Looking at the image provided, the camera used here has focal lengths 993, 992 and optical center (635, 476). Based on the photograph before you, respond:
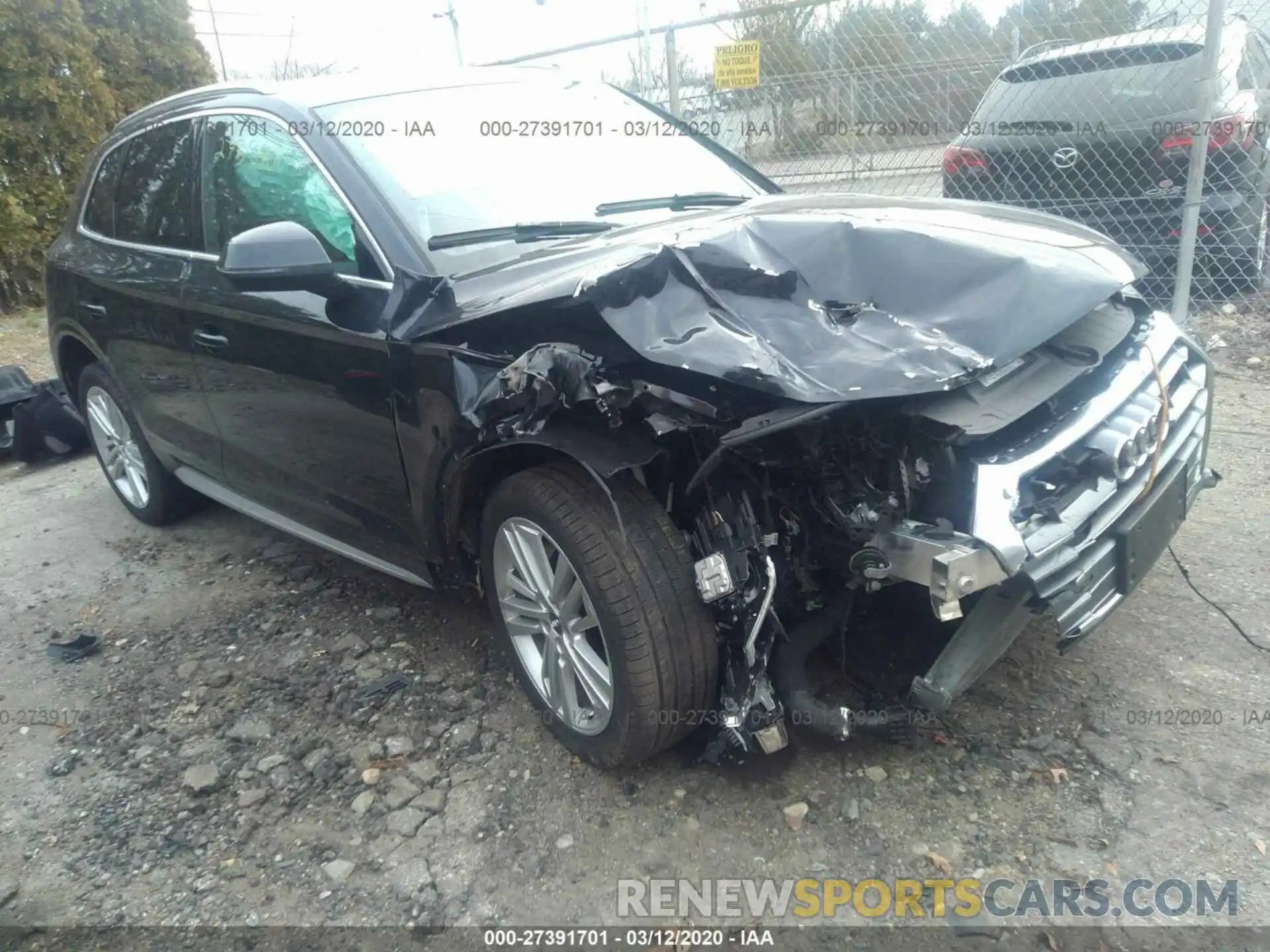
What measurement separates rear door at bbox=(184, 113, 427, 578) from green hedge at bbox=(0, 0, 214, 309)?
7.98 m

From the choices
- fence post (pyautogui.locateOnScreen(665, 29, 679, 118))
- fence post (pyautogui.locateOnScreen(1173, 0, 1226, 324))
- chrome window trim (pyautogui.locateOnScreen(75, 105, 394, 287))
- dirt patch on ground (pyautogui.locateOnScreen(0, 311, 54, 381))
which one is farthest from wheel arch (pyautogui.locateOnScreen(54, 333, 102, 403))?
fence post (pyautogui.locateOnScreen(1173, 0, 1226, 324))

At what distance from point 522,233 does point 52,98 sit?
371 inches

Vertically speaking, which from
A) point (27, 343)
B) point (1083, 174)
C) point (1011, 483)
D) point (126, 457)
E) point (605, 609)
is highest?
point (1083, 174)

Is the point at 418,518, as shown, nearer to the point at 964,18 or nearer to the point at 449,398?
the point at 449,398

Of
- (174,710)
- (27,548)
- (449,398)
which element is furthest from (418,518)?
(27,548)

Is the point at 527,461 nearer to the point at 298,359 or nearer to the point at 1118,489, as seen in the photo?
the point at 298,359

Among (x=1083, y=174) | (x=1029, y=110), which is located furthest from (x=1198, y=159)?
(x=1029, y=110)

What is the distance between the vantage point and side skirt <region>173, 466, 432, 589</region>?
3.23 metres

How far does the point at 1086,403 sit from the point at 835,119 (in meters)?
5.37

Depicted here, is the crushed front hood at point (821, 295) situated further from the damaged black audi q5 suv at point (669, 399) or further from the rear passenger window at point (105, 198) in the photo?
the rear passenger window at point (105, 198)

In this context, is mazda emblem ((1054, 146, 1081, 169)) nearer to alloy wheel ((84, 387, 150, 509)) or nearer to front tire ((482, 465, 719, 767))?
front tire ((482, 465, 719, 767))

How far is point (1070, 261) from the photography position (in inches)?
99.0

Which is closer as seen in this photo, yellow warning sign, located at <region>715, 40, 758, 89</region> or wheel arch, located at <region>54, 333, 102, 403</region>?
wheel arch, located at <region>54, 333, 102, 403</region>

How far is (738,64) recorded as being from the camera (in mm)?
7238
